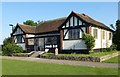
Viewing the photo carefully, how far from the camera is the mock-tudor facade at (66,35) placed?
106ft

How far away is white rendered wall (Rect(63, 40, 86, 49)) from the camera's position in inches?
1260


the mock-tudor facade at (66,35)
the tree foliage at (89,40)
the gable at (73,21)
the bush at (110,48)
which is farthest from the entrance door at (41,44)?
the bush at (110,48)

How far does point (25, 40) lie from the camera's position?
42.4 metres

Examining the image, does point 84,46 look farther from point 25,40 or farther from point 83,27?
point 25,40

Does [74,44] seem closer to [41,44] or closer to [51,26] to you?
[41,44]

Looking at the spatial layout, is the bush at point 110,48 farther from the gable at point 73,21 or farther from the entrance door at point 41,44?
the entrance door at point 41,44

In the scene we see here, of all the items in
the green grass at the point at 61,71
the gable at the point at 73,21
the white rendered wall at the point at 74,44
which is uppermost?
the gable at the point at 73,21

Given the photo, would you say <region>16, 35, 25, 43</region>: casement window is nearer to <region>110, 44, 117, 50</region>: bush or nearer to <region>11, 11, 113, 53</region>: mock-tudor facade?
<region>11, 11, 113, 53</region>: mock-tudor facade

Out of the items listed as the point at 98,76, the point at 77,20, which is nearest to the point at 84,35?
the point at 77,20

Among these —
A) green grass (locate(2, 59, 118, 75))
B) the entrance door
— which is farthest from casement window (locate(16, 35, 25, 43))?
green grass (locate(2, 59, 118, 75))

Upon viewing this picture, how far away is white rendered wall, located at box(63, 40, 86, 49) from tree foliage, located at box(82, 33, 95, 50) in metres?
1.16

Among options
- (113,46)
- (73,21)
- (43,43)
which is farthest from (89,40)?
(43,43)

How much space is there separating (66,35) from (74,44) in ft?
7.47

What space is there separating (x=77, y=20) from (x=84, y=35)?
10.7 feet
